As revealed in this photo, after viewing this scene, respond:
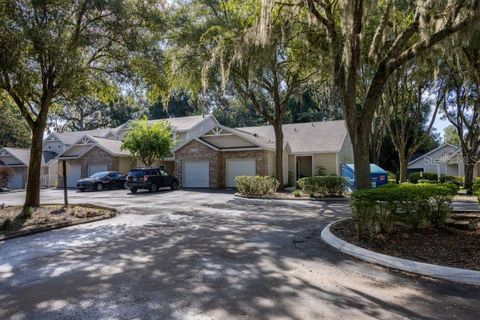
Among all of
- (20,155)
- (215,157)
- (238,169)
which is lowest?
(238,169)

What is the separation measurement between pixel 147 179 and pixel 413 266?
19224 millimetres

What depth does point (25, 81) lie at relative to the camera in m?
11.0

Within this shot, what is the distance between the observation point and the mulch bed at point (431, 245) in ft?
18.7

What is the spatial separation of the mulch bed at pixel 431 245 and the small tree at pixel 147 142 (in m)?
20.2

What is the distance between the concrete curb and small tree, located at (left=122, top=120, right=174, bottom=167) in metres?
20.9

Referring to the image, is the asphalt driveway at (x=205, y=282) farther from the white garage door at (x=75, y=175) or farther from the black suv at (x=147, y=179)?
the white garage door at (x=75, y=175)

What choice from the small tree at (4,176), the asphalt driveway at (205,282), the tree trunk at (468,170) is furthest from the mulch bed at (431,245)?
the small tree at (4,176)

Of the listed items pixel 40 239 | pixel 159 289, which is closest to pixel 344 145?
pixel 40 239

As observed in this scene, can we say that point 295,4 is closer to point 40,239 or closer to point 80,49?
point 80,49

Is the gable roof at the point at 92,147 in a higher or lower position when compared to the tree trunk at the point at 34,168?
higher

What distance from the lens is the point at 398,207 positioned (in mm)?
7309

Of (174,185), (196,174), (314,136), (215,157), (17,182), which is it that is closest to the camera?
(174,185)

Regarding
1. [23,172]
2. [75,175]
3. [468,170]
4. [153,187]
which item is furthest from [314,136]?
[23,172]

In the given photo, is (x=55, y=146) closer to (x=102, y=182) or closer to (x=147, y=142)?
(x=102, y=182)
